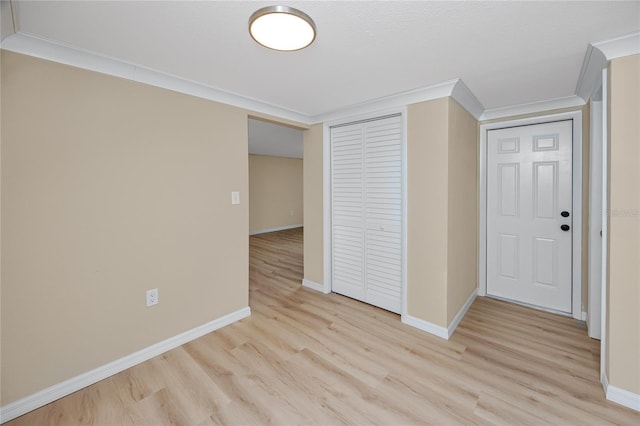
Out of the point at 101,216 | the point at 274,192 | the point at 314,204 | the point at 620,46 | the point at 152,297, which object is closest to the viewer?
the point at 620,46

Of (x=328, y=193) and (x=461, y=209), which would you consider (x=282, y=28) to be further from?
(x=461, y=209)

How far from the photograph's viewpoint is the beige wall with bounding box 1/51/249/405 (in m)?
1.62

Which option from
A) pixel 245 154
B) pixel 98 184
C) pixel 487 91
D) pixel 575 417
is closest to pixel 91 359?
pixel 98 184

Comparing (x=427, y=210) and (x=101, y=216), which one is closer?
(x=101, y=216)

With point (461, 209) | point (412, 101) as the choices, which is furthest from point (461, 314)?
point (412, 101)

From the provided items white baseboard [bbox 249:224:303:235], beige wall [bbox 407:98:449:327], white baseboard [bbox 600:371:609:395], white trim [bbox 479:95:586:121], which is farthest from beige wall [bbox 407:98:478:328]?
white baseboard [bbox 249:224:303:235]

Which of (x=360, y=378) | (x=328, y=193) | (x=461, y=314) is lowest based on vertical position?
(x=360, y=378)

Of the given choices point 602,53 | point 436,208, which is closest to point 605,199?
point 602,53

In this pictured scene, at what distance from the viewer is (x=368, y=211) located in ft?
10.0

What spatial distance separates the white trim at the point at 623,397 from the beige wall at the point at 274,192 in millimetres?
6839

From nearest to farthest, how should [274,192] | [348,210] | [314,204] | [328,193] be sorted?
[348,210], [328,193], [314,204], [274,192]

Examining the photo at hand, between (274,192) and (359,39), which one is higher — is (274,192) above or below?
below

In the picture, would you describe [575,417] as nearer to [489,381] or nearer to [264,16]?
[489,381]

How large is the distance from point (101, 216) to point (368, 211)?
7.61ft
